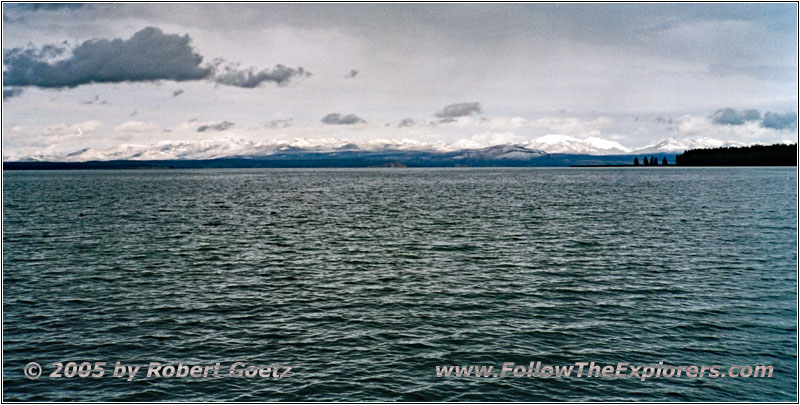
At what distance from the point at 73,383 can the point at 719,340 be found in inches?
1050

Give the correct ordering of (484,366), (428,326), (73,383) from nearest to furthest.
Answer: (73,383)
(484,366)
(428,326)

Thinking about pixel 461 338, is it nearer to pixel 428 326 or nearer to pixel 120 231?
pixel 428 326

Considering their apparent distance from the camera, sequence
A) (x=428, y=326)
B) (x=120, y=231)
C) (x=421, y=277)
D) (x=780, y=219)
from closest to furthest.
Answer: (x=428, y=326)
(x=421, y=277)
(x=120, y=231)
(x=780, y=219)

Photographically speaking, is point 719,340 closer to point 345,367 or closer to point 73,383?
point 345,367

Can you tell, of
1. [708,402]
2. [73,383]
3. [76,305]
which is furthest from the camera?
[76,305]

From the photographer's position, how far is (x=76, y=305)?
3241 centimetres

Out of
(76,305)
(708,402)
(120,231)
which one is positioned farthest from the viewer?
(120,231)

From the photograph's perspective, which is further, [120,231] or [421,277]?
[120,231]

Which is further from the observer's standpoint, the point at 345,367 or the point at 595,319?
the point at 595,319

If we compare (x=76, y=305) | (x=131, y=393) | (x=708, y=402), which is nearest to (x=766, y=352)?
(x=708, y=402)

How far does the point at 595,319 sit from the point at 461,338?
7.51 metres

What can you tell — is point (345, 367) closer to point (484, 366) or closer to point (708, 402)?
point (484, 366)

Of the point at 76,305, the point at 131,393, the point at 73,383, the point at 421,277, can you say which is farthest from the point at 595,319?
the point at 76,305

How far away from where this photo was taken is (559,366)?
76.7 feet
